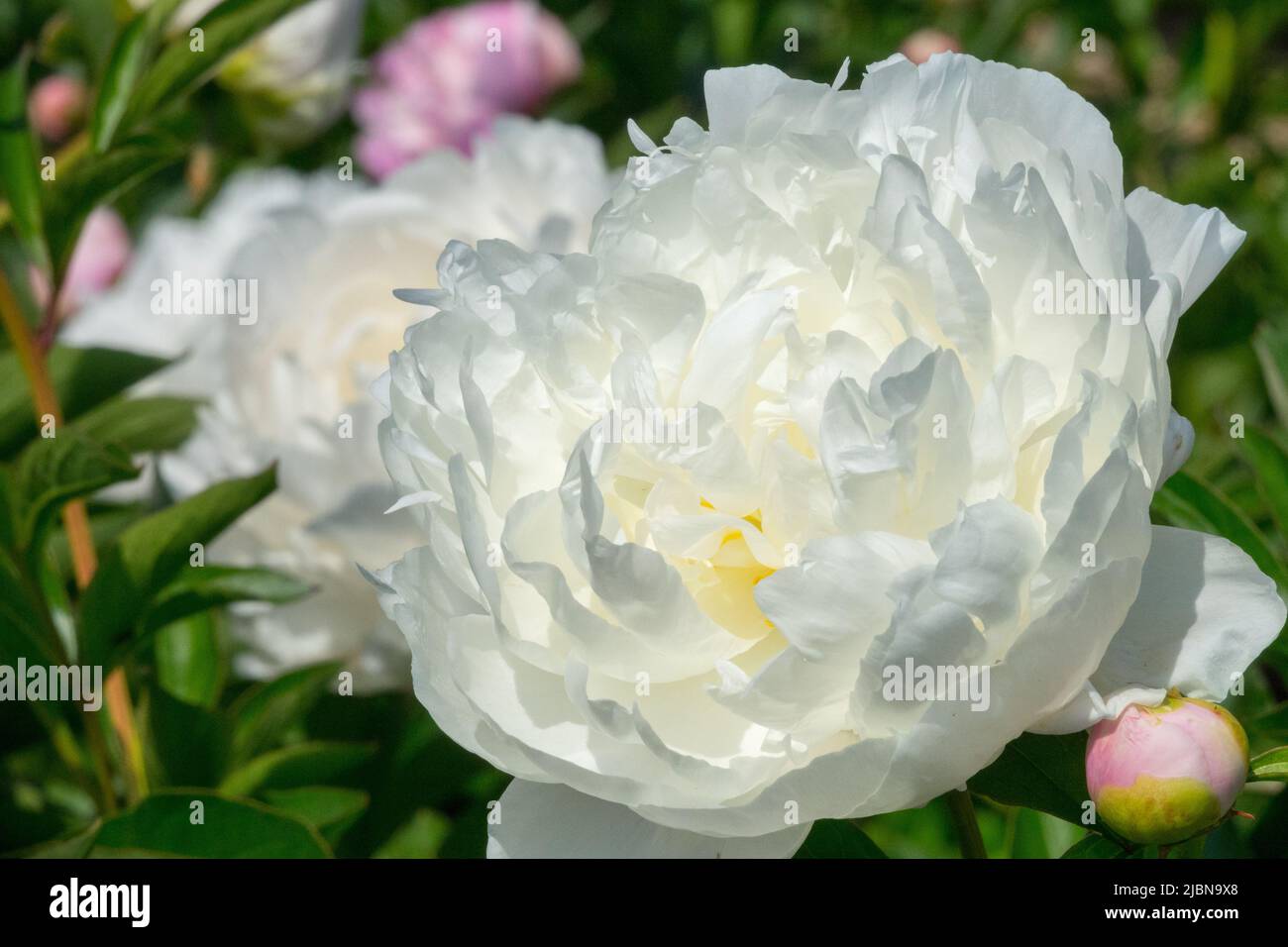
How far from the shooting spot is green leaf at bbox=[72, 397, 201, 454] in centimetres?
89

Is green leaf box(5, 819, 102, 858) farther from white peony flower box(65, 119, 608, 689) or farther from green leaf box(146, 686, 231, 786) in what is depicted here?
white peony flower box(65, 119, 608, 689)

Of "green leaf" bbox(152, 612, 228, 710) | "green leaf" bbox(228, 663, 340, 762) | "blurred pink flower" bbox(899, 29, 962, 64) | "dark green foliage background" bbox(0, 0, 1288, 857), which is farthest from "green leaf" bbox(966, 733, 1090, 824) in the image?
"blurred pink flower" bbox(899, 29, 962, 64)

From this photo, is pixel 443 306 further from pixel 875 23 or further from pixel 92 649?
pixel 875 23

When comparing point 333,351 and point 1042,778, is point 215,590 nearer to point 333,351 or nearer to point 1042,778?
point 333,351

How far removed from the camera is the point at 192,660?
893mm

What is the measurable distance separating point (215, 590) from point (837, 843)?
1.23 ft

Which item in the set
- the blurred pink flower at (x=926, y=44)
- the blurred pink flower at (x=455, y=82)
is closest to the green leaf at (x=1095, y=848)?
the blurred pink flower at (x=455, y=82)

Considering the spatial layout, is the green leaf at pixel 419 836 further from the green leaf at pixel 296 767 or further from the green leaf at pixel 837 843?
the green leaf at pixel 837 843

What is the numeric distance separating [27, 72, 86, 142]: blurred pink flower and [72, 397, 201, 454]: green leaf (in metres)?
0.82

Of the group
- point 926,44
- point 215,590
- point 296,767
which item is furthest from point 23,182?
point 926,44

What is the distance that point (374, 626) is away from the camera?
0.87 metres

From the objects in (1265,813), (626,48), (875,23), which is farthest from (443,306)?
(875,23)

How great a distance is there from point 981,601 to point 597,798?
17 cm

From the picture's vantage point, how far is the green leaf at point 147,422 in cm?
89
